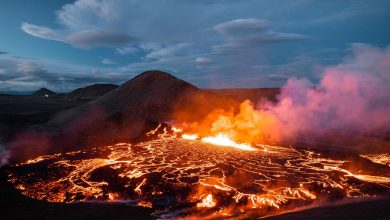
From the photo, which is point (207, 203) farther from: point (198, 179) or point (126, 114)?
point (126, 114)

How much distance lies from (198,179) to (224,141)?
14671 mm

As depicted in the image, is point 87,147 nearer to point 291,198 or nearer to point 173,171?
point 173,171

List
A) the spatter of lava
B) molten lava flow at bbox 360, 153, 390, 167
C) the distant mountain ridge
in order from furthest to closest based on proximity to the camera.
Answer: the distant mountain ridge → molten lava flow at bbox 360, 153, 390, 167 → the spatter of lava

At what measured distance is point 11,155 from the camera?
32406mm

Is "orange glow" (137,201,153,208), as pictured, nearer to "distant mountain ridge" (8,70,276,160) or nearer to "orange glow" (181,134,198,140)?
"distant mountain ridge" (8,70,276,160)

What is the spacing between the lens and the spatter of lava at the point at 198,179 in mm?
20703

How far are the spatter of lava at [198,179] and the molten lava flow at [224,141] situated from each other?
1587mm

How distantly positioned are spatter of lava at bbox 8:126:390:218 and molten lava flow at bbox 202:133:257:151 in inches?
62.5

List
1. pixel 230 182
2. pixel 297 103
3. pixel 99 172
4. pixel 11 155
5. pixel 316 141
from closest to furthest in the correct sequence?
pixel 230 182, pixel 99 172, pixel 11 155, pixel 316 141, pixel 297 103

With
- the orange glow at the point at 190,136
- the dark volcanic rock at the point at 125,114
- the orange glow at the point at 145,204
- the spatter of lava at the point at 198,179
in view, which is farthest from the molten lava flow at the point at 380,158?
the orange glow at the point at 145,204

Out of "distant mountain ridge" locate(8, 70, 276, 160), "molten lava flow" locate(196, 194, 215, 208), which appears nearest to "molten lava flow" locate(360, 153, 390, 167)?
"molten lava flow" locate(196, 194, 215, 208)

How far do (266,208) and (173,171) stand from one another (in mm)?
9202

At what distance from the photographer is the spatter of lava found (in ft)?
67.9

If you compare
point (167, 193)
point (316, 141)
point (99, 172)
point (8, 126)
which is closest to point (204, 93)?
point (316, 141)
